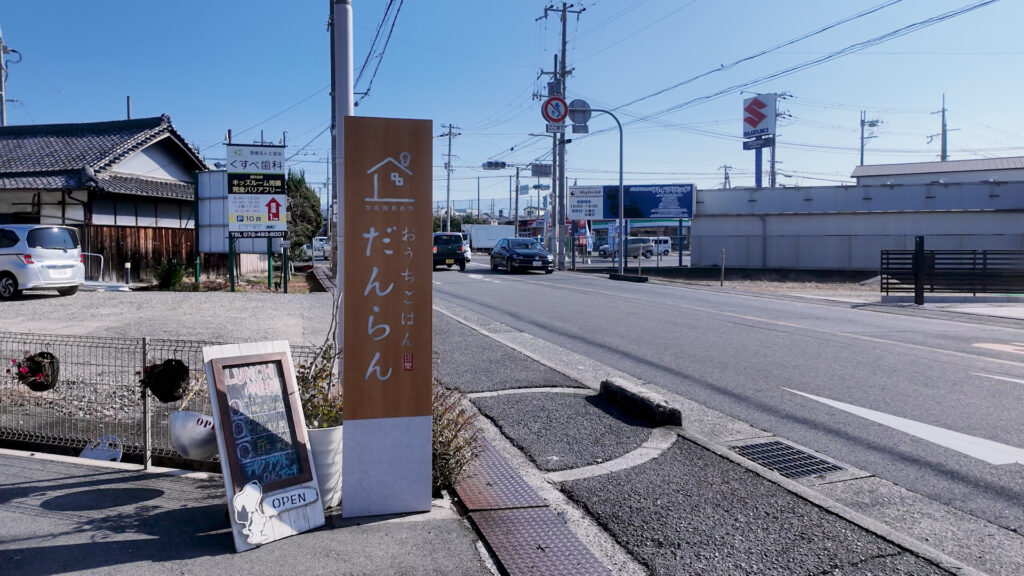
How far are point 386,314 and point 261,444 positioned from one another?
3.36 ft

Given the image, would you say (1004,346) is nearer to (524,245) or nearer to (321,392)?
(321,392)

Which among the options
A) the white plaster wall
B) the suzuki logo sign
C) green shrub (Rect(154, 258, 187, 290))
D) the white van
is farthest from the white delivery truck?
green shrub (Rect(154, 258, 187, 290))

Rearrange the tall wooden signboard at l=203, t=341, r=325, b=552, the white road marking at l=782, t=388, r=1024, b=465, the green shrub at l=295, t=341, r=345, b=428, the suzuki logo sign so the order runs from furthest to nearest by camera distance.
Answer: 1. the suzuki logo sign
2. the white road marking at l=782, t=388, r=1024, b=465
3. the green shrub at l=295, t=341, r=345, b=428
4. the tall wooden signboard at l=203, t=341, r=325, b=552

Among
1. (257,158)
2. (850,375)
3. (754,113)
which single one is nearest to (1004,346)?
(850,375)

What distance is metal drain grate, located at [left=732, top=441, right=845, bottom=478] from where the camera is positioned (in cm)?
563

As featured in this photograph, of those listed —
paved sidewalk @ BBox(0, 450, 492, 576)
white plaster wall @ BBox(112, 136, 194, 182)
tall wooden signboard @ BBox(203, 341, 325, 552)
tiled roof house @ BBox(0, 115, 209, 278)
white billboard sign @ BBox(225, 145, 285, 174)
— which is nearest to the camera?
paved sidewalk @ BBox(0, 450, 492, 576)

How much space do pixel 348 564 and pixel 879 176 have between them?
6417 cm

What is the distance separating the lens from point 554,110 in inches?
1420

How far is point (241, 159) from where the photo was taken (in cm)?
2159

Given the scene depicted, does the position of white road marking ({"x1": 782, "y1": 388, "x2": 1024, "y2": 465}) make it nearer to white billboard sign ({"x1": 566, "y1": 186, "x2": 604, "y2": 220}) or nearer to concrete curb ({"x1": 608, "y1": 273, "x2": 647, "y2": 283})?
concrete curb ({"x1": 608, "y1": 273, "x2": 647, "y2": 283})

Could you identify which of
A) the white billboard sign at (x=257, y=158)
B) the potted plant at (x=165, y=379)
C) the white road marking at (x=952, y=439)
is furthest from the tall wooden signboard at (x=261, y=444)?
the white billboard sign at (x=257, y=158)

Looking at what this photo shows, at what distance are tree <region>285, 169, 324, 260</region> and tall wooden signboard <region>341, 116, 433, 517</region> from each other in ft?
131

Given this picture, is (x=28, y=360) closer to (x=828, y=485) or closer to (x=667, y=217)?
(x=828, y=485)

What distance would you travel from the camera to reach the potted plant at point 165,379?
504 centimetres
